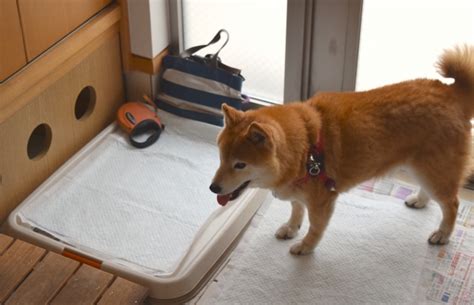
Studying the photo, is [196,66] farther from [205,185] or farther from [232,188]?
[232,188]

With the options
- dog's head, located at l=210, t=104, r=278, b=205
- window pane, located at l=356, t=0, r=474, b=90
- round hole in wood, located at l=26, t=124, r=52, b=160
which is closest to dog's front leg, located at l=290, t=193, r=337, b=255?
dog's head, located at l=210, t=104, r=278, b=205

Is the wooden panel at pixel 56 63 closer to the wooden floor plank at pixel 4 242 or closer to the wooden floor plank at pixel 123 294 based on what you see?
the wooden floor plank at pixel 4 242

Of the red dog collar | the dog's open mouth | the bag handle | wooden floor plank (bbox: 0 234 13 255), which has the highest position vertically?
the bag handle

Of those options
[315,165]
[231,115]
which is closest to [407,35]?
[315,165]

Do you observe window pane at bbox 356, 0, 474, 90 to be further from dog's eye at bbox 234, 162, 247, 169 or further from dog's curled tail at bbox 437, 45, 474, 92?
dog's eye at bbox 234, 162, 247, 169

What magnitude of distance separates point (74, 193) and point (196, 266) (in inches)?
20.4

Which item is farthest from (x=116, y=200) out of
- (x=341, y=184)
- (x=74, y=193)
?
(x=341, y=184)

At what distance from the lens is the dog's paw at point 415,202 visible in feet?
7.07

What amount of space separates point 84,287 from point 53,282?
82 mm

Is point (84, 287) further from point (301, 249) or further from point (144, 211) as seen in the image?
point (301, 249)

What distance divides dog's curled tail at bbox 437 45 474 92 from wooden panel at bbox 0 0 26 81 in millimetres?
1119

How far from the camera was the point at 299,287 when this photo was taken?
1.93m

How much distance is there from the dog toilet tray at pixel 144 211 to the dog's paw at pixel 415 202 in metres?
0.43

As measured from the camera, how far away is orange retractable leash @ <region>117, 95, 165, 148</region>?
7.90 ft
